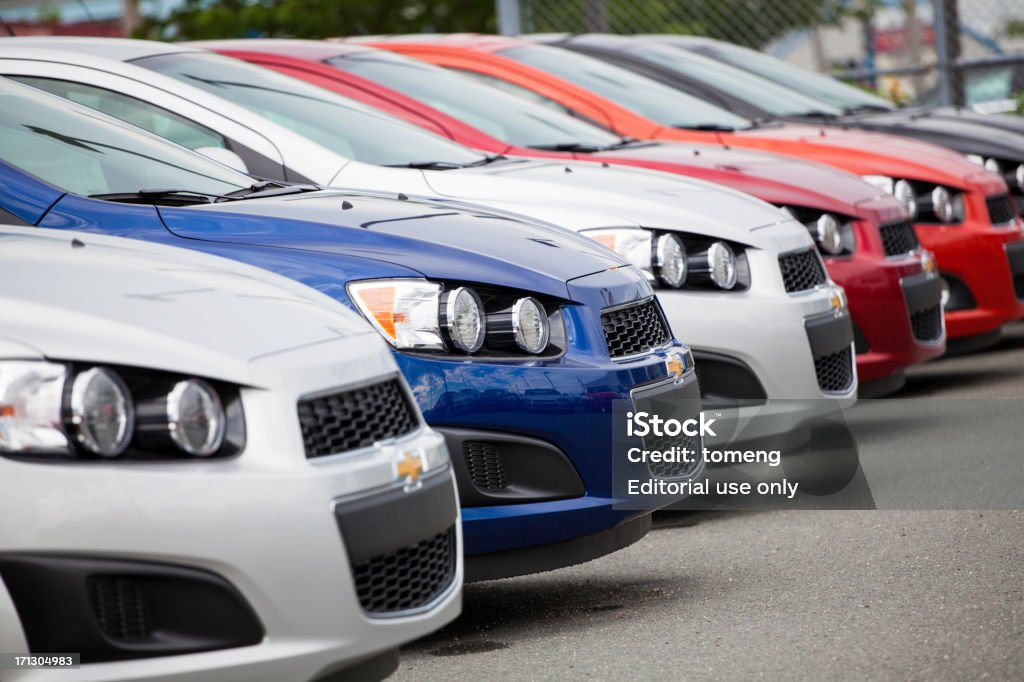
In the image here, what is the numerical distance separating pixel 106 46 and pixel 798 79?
19.4ft

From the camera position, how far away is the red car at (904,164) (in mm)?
7898

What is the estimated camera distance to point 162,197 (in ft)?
14.1

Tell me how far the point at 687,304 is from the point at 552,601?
125 cm

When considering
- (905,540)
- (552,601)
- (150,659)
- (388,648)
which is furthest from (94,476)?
(905,540)

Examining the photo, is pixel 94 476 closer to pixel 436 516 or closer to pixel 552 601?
pixel 436 516

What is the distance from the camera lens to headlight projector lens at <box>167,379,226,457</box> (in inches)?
106

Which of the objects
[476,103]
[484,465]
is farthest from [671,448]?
[476,103]

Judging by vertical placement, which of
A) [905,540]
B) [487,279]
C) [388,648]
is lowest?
[905,540]

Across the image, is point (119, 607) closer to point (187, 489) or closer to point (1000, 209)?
point (187, 489)

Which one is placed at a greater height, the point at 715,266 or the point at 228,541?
the point at 228,541

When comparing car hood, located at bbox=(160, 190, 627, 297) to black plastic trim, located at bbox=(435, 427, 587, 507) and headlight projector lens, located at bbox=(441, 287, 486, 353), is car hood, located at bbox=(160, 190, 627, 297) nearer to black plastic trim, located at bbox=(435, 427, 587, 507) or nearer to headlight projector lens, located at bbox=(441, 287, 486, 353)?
headlight projector lens, located at bbox=(441, 287, 486, 353)

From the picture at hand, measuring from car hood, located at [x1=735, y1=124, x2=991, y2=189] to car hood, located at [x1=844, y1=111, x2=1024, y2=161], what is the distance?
29.8 inches

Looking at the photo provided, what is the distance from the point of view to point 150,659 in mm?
2617

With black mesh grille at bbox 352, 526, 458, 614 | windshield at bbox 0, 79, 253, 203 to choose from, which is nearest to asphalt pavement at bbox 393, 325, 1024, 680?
black mesh grille at bbox 352, 526, 458, 614
